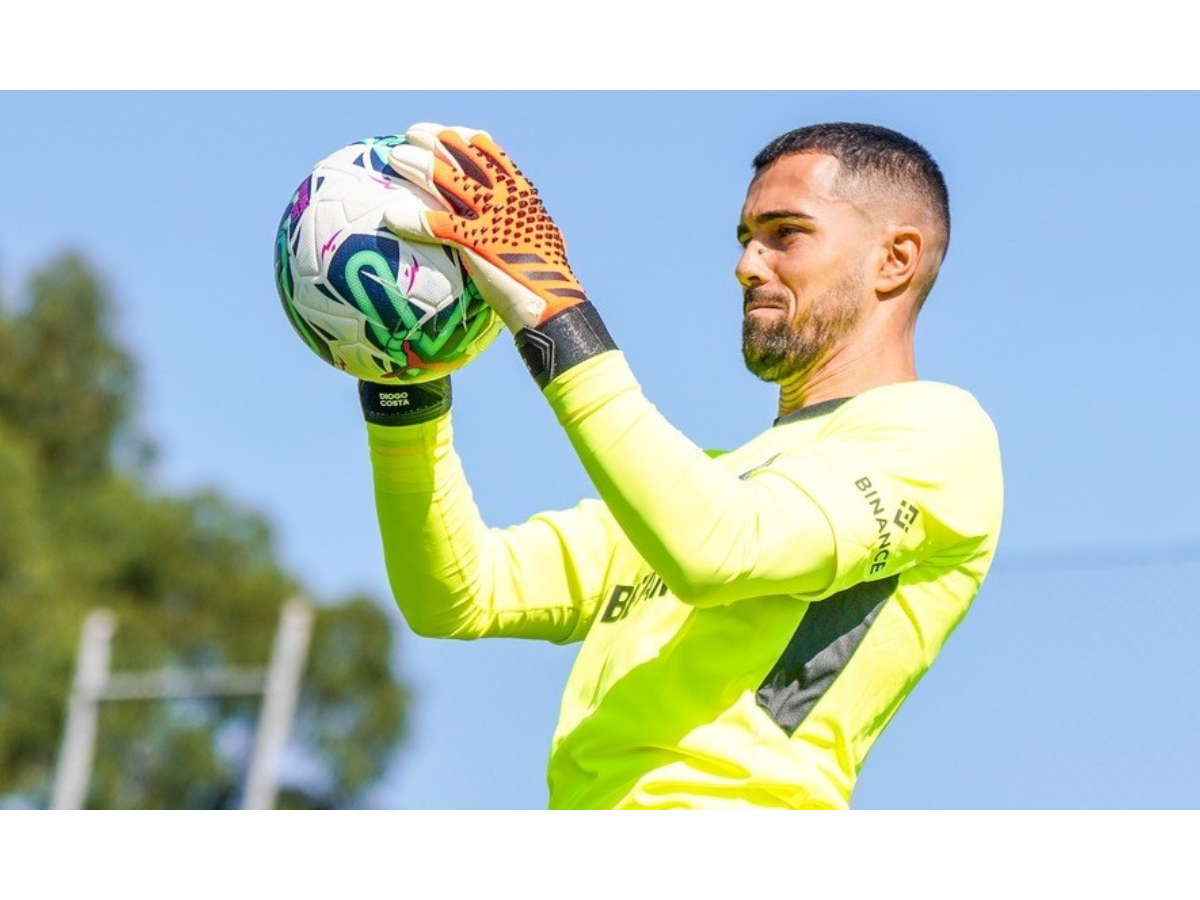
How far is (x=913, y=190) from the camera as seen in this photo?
162 inches

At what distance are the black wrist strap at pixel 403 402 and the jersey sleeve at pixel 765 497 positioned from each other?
718 millimetres

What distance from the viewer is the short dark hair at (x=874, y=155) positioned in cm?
407

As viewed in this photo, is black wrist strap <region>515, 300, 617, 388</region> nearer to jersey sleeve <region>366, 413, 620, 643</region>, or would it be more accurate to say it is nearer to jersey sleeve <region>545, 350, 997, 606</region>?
jersey sleeve <region>545, 350, 997, 606</region>

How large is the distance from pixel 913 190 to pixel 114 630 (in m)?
34.3

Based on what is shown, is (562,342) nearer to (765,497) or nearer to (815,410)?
(765,497)

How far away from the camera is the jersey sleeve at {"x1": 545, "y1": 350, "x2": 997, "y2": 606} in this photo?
3438 mm

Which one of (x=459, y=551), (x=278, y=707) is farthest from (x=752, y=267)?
(x=278, y=707)

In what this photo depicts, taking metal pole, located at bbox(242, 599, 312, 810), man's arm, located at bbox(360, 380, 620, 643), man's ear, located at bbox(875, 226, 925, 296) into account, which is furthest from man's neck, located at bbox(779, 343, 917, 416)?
metal pole, located at bbox(242, 599, 312, 810)

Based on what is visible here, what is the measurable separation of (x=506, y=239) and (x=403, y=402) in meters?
0.67

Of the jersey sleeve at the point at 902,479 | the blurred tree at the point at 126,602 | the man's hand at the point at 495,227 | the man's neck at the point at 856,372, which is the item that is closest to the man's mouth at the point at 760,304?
the man's neck at the point at 856,372

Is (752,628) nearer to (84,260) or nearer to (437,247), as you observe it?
(437,247)

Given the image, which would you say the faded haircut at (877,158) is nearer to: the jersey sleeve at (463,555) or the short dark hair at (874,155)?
the short dark hair at (874,155)

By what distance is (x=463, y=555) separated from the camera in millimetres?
4277
